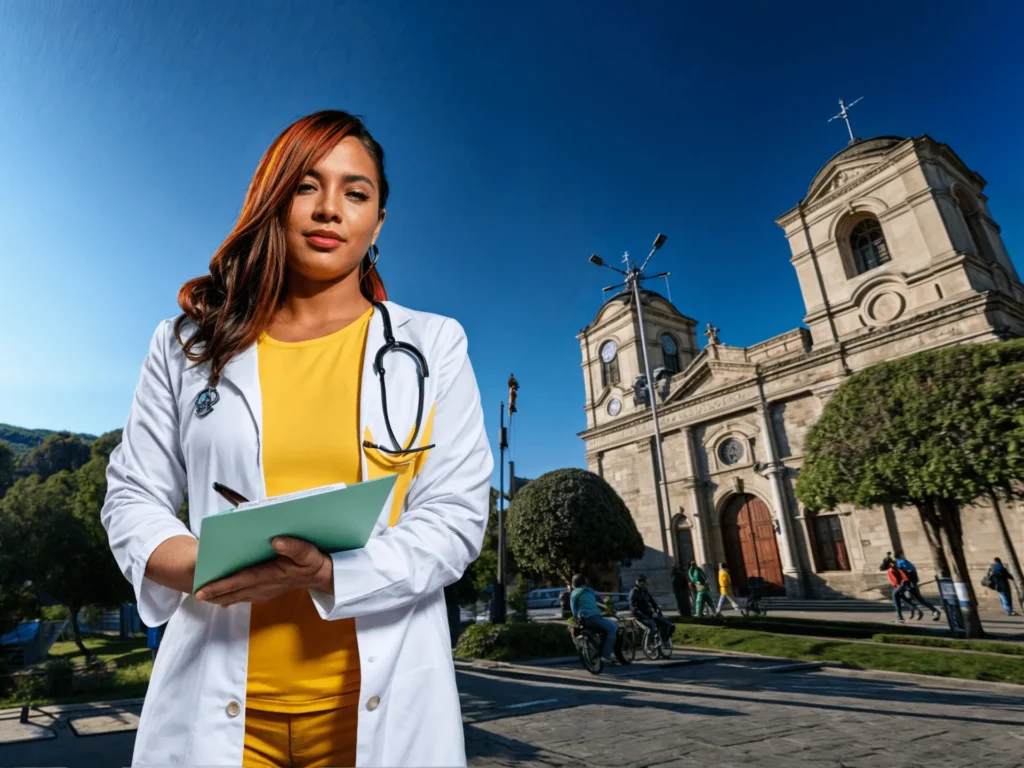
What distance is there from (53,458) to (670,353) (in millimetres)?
68288

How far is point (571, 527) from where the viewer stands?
842 inches

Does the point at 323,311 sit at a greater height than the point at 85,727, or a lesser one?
greater

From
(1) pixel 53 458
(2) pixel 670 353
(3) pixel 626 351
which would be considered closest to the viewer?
(3) pixel 626 351

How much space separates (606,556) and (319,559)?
21.8 meters

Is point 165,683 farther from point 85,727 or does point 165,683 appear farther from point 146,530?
point 85,727

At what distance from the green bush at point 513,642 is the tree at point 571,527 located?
7531mm

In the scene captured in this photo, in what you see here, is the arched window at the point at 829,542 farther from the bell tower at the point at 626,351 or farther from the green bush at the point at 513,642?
the green bush at the point at 513,642

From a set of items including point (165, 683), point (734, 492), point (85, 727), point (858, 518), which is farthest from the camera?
point (734, 492)

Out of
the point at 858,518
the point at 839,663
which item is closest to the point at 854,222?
the point at 858,518

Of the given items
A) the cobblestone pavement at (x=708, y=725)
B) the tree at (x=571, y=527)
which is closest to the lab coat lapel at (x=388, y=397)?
the cobblestone pavement at (x=708, y=725)

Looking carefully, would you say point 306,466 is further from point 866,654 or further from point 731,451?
point 731,451

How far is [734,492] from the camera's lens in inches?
1032

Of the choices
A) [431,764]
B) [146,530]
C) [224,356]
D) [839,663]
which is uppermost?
[224,356]

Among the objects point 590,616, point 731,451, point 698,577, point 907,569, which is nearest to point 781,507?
point 731,451
